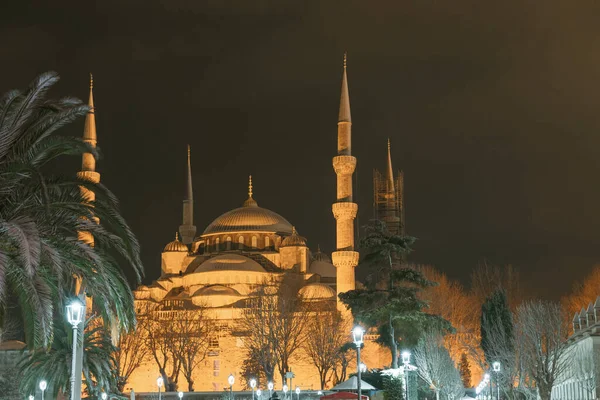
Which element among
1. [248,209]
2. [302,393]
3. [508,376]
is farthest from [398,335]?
[248,209]

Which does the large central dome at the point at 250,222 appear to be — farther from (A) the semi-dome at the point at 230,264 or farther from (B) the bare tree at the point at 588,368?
(B) the bare tree at the point at 588,368

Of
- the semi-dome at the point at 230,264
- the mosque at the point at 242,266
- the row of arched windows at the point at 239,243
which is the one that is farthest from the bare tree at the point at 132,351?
the row of arched windows at the point at 239,243

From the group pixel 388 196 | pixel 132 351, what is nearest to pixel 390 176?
pixel 388 196

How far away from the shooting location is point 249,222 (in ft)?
243

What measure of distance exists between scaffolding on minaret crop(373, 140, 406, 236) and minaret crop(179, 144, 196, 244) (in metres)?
14.8

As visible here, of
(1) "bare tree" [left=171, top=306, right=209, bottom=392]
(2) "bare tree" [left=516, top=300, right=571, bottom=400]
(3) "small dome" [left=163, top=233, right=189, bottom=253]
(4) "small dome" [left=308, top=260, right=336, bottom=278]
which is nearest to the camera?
(2) "bare tree" [left=516, top=300, right=571, bottom=400]

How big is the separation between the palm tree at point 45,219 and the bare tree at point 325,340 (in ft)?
113

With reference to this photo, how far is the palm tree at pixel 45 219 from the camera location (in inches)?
541

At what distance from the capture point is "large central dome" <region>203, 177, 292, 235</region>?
7388cm

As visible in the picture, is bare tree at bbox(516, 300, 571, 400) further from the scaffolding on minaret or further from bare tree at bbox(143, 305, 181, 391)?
the scaffolding on minaret

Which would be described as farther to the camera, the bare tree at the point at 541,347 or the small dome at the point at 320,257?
the small dome at the point at 320,257

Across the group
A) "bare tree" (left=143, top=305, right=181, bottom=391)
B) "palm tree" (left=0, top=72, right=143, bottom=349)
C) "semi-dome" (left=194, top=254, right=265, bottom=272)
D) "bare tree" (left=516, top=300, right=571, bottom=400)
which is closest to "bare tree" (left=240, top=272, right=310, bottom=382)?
"bare tree" (left=143, top=305, right=181, bottom=391)

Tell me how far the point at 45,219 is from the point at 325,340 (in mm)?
37814

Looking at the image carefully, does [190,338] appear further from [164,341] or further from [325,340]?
[325,340]
